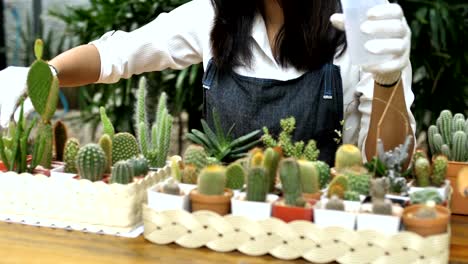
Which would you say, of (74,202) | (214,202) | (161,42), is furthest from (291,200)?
(161,42)

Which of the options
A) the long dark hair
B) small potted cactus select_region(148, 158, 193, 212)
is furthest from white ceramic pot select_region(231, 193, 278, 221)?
the long dark hair

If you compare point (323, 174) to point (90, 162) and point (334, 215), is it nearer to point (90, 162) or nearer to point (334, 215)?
point (334, 215)

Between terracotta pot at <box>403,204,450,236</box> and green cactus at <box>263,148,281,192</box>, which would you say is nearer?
terracotta pot at <box>403,204,450,236</box>

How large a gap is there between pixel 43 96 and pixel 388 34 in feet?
2.66

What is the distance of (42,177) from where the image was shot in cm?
155

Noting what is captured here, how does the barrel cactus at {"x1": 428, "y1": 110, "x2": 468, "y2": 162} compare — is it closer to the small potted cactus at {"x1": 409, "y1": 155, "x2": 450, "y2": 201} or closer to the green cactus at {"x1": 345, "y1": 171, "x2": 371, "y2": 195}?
the small potted cactus at {"x1": 409, "y1": 155, "x2": 450, "y2": 201}

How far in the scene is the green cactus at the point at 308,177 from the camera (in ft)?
4.75

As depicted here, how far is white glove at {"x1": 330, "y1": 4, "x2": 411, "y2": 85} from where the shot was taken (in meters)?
1.52

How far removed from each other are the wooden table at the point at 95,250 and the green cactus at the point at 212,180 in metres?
0.12

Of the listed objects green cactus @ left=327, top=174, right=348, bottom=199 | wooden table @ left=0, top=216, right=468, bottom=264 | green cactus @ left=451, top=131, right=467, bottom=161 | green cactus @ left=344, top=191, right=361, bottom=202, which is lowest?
wooden table @ left=0, top=216, right=468, bottom=264

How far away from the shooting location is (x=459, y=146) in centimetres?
170

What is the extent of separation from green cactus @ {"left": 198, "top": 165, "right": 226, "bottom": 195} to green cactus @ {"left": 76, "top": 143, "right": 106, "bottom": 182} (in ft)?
0.83

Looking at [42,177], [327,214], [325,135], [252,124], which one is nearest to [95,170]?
[42,177]

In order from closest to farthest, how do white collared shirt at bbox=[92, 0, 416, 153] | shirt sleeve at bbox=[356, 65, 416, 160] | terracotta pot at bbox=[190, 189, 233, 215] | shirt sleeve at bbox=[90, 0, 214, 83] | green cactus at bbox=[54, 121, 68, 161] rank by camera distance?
terracotta pot at bbox=[190, 189, 233, 215] → green cactus at bbox=[54, 121, 68, 161] → shirt sleeve at bbox=[356, 65, 416, 160] → white collared shirt at bbox=[92, 0, 416, 153] → shirt sleeve at bbox=[90, 0, 214, 83]
